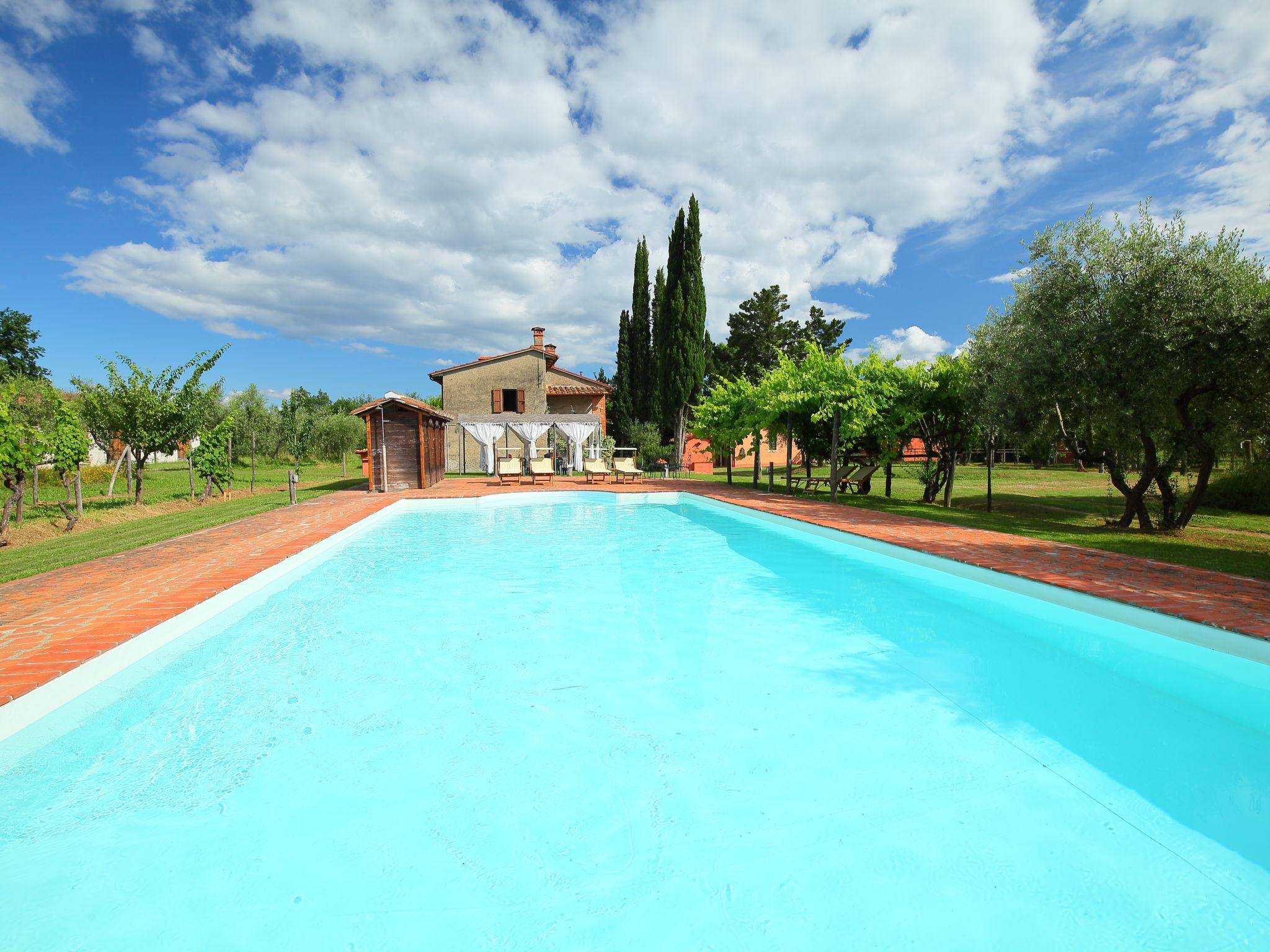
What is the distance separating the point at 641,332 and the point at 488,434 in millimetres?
13142

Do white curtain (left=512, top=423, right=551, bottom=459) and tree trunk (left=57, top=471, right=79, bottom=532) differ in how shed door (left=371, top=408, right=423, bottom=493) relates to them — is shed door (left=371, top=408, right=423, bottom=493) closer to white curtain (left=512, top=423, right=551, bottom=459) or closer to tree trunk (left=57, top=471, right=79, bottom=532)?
white curtain (left=512, top=423, right=551, bottom=459)

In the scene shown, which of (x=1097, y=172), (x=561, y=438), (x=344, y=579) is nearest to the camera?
(x=344, y=579)

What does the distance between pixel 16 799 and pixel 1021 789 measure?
544cm

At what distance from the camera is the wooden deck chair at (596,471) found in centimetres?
2142

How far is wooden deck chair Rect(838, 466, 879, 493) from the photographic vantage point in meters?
17.2

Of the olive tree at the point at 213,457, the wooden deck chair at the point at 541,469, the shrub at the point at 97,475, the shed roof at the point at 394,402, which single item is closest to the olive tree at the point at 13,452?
the olive tree at the point at 213,457

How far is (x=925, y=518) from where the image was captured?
11.9 meters

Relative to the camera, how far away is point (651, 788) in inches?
127

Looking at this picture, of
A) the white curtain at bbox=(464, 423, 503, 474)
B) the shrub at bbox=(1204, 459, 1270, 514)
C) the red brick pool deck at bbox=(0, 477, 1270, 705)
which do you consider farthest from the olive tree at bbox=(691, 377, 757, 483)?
the shrub at bbox=(1204, 459, 1270, 514)

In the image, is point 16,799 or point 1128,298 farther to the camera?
point 1128,298

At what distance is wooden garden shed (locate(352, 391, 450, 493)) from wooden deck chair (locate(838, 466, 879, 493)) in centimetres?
1314

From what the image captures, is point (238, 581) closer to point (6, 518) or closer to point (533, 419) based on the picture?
point (6, 518)

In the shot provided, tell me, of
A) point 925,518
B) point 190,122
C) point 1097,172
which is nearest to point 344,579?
point 925,518

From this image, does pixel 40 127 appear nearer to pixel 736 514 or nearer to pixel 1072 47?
pixel 736 514
